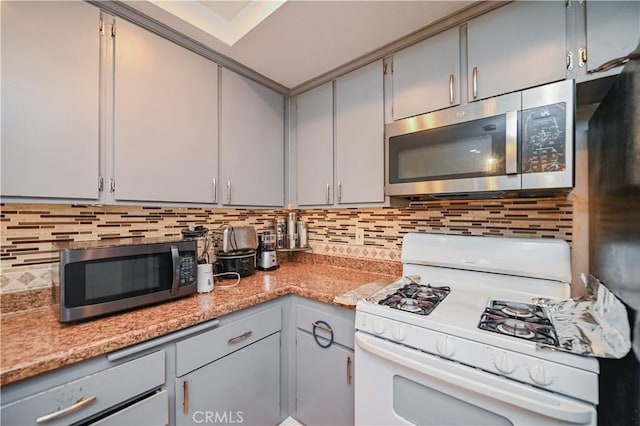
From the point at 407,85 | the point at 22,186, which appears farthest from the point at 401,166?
the point at 22,186

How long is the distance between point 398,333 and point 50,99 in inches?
64.6

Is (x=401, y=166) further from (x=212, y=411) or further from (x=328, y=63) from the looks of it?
(x=212, y=411)

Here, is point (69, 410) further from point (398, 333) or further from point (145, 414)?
point (398, 333)

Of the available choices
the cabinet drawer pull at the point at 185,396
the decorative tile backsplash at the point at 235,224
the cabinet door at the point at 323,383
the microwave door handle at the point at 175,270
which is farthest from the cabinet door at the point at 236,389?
the decorative tile backsplash at the point at 235,224

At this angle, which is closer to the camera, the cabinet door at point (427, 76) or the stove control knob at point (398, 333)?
the stove control knob at point (398, 333)

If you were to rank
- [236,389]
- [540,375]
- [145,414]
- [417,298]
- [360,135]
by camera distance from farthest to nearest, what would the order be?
[360,135] → [236,389] → [417,298] → [145,414] → [540,375]

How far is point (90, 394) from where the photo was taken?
83 cm

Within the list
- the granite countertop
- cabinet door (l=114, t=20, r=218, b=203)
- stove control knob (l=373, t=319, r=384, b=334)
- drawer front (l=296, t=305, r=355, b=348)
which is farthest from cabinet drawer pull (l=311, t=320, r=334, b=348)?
cabinet door (l=114, t=20, r=218, b=203)

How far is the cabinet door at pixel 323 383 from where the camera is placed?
1.29m

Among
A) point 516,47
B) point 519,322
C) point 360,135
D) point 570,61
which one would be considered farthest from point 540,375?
point 360,135

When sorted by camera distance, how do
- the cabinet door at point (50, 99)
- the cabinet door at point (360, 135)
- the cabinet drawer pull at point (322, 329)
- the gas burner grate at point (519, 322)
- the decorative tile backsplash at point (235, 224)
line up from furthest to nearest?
1. the cabinet door at point (360, 135)
2. the cabinet drawer pull at point (322, 329)
3. the decorative tile backsplash at point (235, 224)
4. the cabinet door at point (50, 99)
5. the gas burner grate at point (519, 322)

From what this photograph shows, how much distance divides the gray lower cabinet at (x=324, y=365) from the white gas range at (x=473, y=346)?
188 mm

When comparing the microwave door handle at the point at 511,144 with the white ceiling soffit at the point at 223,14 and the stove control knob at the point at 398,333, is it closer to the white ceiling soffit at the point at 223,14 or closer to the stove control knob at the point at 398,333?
the stove control knob at the point at 398,333

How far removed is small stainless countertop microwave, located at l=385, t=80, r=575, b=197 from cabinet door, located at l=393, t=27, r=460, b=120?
9 centimetres
